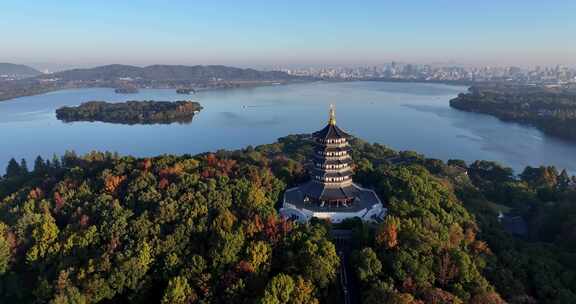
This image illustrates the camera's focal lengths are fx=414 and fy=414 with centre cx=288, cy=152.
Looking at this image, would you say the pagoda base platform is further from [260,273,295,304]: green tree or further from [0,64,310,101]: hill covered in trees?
[0,64,310,101]: hill covered in trees

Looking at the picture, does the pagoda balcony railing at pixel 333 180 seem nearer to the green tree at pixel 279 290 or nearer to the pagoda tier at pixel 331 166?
the pagoda tier at pixel 331 166

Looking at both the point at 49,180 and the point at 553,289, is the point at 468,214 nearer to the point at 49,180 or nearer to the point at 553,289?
the point at 553,289

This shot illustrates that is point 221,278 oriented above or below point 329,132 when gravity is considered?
below

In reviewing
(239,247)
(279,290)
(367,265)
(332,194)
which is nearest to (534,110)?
(332,194)

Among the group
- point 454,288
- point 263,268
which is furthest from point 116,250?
point 454,288

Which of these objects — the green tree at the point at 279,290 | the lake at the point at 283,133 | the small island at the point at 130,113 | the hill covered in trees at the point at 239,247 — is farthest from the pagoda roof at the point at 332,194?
the small island at the point at 130,113

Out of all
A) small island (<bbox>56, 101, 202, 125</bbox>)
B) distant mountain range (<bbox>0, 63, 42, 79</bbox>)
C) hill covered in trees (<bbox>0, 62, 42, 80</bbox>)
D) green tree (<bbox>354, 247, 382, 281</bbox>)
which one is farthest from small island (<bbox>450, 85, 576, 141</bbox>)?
distant mountain range (<bbox>0, 63, 42, 79</bbox>)

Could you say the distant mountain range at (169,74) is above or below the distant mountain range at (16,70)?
below
